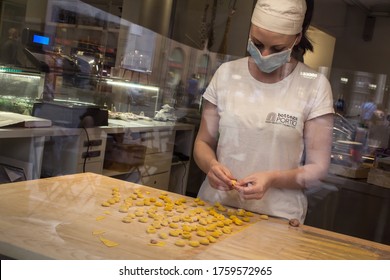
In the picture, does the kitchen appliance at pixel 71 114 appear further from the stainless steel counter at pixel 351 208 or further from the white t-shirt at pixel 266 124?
the stainless steel counter at pixel 351 208

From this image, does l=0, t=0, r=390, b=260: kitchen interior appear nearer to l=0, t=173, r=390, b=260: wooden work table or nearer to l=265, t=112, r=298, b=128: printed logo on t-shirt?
l=265, t=112, r=298, b=128: printed logo on t-shirt

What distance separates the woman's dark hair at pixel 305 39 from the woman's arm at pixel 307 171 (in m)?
0.19

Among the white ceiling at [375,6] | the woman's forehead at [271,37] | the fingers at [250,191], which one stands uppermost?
the white ceiling at [375,6]

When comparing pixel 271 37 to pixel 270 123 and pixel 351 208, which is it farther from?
pixel 351 208

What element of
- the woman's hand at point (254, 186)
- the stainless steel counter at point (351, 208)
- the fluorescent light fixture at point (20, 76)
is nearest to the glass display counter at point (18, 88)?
the fluorescent light fixture at point (20, 76)

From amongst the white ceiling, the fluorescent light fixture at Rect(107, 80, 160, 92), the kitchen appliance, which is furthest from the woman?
the kitchen appliance

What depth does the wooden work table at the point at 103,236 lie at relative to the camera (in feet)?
3.22

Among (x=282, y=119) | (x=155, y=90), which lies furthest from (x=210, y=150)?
(x=155, y=90)

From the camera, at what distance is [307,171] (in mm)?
1439

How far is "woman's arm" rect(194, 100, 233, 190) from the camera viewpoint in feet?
4.42

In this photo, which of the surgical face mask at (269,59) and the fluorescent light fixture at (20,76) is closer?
the surgical face mask at (269,59)

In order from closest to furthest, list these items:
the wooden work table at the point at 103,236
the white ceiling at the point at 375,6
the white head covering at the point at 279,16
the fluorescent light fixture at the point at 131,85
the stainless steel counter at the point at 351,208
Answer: the wooden work table at the point at 103,236, the white head covering at the point at 279,16, the white ceiling at the point at 375,6, the stainless steel counter at the point at 351,208, the fluorescent light fixture at the point at 131,85
